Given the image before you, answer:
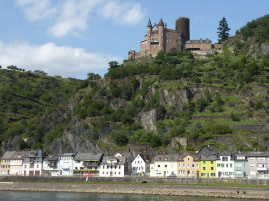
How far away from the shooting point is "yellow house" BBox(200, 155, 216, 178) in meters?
74.3

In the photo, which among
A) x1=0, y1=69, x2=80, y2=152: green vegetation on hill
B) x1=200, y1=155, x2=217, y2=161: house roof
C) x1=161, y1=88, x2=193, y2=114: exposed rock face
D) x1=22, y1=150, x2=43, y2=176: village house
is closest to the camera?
x1=200, y1=155, x2=217, y2=161: house roof

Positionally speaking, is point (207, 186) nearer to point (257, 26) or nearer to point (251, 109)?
point (251, 109)

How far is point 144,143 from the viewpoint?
91.3m

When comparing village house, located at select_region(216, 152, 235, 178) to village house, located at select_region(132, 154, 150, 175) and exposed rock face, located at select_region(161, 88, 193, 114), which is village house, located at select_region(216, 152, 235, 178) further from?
exposed rock face, located at select_region(161, 88, 193, 114)

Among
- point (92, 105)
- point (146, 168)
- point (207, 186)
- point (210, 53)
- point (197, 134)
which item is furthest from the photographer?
point (210, 53)

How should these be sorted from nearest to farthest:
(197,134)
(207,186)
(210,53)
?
1. (207,186)
2. (197,134)
3. (210,53)

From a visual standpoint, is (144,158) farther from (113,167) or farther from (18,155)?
(18,155)

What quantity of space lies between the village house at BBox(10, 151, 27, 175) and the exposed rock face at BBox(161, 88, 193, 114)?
3869 cm

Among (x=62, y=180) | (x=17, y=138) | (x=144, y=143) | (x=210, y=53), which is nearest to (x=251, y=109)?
(x=144, y=143)

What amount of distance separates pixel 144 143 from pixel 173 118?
15.0 m

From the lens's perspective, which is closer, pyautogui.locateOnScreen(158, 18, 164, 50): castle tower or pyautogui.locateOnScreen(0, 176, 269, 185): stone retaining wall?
pyautogui.locateOnScreen(0, 176, 269, 185): stone retaining wall

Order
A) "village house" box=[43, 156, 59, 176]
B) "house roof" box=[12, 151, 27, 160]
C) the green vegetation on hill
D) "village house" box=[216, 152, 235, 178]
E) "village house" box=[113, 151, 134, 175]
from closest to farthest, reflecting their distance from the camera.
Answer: "village house" box=[216, 152, 235, 178] → "village house" box=[113, 151, 134, 175] → "village house" box=[43, 156, 59, 176] → "house roof" box=[12, 151, 27, 160] → the green vegetation on hill

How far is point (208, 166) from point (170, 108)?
32610 millimetres

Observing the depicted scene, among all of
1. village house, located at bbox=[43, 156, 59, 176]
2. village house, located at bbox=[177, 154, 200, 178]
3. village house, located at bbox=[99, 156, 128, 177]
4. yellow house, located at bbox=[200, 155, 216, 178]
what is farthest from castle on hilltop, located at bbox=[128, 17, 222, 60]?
yellow house, located at bbox=[200, 155, 216, 178]
